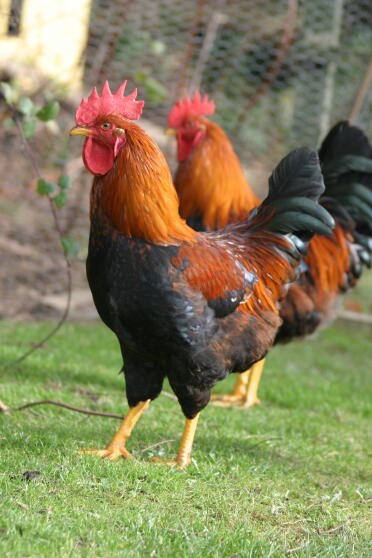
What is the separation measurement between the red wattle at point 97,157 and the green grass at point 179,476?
1439 mm

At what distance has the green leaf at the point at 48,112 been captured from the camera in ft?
15.6

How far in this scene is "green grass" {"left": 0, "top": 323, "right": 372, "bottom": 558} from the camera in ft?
9.55

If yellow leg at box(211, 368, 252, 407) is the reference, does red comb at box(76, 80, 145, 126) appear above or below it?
above

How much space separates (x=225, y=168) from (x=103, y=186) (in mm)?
2048

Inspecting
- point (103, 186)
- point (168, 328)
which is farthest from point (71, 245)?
point (168, 328)

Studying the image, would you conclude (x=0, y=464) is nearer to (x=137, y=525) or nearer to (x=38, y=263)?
(x=137, y=525)

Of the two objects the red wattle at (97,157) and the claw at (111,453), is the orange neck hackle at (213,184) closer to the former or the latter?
the red wattle at (97,157)

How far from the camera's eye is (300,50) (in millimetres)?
10586

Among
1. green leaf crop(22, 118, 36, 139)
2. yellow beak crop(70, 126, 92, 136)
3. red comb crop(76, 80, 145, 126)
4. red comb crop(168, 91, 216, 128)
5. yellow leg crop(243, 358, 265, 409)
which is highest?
red comb crop(76, 80, 145, 126)

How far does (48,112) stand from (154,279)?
5.91 ft

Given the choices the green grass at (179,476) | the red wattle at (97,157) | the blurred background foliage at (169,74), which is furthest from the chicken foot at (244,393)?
the blurred background foliage at (169,74)

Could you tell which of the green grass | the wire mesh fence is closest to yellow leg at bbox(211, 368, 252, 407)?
the green grass

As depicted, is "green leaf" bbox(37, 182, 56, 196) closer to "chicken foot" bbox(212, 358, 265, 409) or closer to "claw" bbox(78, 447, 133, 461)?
"claw" bbox(78, 447, 133, 461)

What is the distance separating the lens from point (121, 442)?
4.00m
